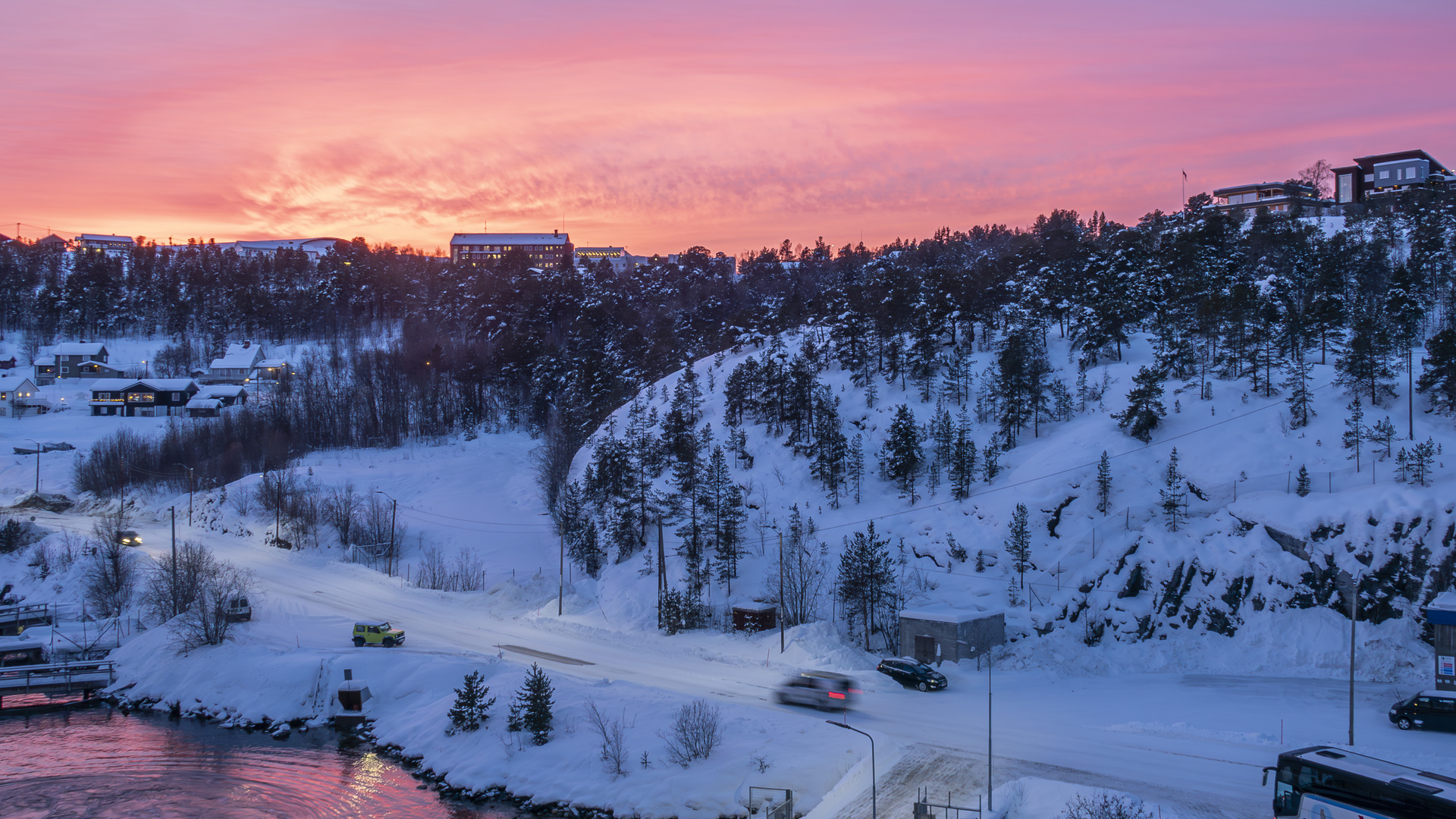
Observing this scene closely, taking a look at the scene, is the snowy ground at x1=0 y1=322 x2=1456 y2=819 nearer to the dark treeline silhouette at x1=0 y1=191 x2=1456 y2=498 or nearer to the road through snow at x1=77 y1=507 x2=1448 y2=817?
the road through snow at x1=77 y1=507 x2=1448 y2=817

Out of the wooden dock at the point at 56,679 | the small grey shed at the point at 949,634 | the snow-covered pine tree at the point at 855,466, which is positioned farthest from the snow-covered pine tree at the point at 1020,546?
the wooden dock at the point at 56,679

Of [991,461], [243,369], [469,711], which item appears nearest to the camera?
[469,711]

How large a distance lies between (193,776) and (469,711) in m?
10.7

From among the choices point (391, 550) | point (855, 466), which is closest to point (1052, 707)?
point (855, 466)

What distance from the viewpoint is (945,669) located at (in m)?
37.6

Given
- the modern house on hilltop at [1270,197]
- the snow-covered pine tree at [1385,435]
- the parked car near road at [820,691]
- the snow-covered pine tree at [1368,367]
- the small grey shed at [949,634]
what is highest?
the modern house on hilltop at [1270,197]

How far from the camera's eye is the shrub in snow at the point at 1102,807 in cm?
1956

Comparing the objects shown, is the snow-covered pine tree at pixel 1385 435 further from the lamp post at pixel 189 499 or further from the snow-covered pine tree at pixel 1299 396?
the lamp post at pixel 189 499

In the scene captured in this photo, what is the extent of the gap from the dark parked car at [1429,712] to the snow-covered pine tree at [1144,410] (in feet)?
74.1

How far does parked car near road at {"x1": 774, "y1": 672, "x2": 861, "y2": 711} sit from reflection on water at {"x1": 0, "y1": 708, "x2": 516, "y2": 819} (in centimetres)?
1136

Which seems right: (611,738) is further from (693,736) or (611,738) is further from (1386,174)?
(1386,174)

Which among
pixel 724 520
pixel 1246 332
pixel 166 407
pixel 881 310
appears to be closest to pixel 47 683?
pixel 724 520

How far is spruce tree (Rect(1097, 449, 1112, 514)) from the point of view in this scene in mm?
45969

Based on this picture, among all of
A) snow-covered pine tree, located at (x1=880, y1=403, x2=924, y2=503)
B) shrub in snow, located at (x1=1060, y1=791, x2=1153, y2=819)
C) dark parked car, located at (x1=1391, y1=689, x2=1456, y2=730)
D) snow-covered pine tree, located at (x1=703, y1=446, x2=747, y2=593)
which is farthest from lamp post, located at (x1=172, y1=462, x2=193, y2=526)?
dark parked car, located at (x1=1391, y1=689, x2=1456, y2=730)
